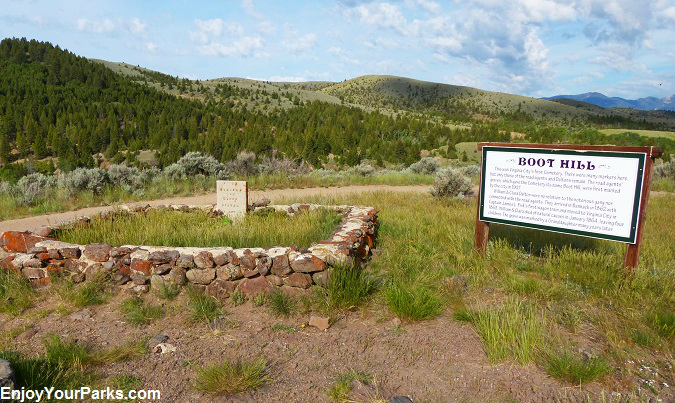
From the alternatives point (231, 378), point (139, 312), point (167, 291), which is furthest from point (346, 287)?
point (139, 312)

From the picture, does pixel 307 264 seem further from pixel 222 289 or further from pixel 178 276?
pixel 178 276

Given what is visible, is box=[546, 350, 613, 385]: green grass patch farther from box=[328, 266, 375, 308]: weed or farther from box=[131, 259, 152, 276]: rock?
box=[131, 259, 152, 276]: rock

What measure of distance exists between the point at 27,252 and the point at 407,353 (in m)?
5.13

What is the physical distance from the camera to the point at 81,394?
2.80m

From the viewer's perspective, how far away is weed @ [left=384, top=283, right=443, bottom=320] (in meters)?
3.97

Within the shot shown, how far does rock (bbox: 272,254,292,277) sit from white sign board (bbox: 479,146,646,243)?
120 inches

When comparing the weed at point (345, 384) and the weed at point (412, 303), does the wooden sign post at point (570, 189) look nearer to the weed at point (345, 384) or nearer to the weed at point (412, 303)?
the weed at point (412, 303)

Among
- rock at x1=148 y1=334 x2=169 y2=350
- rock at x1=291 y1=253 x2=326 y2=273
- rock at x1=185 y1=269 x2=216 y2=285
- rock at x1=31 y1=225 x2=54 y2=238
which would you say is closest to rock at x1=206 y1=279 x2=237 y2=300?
rock at x1=185 y1=269 x2=216 y2=285

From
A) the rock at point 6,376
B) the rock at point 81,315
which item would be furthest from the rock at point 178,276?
the rock at point 6,376

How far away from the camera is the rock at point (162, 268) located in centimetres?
473

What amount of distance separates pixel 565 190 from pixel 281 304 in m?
3.86

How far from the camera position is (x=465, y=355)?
3379mm

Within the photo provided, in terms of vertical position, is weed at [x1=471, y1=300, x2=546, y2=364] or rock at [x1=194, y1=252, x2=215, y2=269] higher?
rock at [x1=194, y1=252, x2=215, y2=269]

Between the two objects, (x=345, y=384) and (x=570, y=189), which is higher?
(x=570, y=189)
